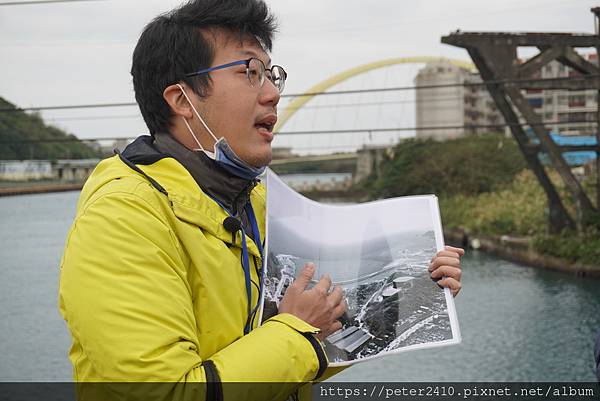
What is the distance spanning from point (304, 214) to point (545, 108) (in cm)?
3923

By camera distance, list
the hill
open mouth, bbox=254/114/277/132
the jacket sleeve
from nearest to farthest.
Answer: the jacket sleeve → open mouth, bbox=254/114/277/132 → the hill

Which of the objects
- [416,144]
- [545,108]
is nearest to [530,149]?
[416,144]

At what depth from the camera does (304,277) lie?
107 centimetres

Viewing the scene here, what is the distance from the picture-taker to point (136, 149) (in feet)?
3.48

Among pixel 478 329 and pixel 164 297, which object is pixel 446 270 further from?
pixel 478 329

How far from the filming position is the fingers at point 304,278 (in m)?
1.06

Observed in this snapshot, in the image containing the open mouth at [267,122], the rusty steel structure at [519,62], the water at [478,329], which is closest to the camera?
the open mouth at [267,122]

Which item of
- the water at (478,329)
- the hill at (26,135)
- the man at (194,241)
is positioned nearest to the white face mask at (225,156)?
the man at (194,241)

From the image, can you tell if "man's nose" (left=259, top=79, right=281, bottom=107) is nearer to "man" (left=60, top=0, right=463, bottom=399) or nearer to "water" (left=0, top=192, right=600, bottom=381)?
"man" (left=60, top=0, right=463, bottom=399)

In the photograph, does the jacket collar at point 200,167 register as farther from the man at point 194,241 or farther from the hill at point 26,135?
the hill at point 26,135

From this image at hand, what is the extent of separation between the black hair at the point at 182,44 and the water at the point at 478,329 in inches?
225

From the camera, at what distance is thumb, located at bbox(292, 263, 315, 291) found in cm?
106

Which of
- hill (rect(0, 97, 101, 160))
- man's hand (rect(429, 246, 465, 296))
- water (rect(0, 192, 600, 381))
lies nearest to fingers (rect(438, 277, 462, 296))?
man's hand (rect(429, 246, 465, 296))

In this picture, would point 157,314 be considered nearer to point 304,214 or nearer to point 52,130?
point 304,214
